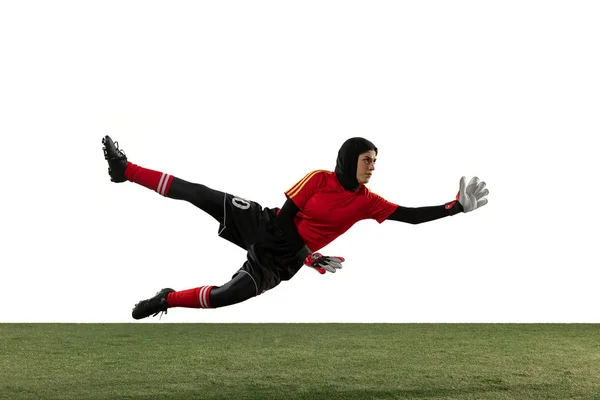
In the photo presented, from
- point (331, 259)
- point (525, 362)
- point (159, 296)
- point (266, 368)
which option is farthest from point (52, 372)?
point (525, 362)

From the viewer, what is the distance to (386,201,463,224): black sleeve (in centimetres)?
358

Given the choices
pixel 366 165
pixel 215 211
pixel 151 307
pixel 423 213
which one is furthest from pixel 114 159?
pixel 423 213

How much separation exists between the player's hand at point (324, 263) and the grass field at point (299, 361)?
6.27 ft

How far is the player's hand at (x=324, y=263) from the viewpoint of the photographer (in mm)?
3214

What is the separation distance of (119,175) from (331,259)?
3.55 feet

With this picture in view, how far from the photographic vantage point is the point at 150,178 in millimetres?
3289

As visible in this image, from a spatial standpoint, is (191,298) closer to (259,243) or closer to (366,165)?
(259,243)

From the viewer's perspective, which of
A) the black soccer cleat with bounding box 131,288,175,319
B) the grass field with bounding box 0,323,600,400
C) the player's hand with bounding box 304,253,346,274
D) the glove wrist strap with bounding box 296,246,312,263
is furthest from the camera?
the grass field with bounding box 0,323,600,400

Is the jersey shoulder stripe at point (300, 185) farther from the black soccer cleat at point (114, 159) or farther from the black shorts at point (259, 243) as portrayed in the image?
the black soccer cleat at point (114, 159)

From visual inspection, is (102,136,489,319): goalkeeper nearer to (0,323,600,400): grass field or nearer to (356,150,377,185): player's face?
(356,150,377,185): player's face

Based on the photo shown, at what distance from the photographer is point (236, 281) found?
3422 mm

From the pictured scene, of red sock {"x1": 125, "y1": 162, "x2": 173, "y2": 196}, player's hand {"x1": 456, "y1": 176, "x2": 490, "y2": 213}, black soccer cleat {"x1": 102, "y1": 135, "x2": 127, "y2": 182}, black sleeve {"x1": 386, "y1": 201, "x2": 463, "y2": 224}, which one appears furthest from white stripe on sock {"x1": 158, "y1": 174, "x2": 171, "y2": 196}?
player's hand {"x1": 456, "y1": 176, "x2": 490, "y2": 213}

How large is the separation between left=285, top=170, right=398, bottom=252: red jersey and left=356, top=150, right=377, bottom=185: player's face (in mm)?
159

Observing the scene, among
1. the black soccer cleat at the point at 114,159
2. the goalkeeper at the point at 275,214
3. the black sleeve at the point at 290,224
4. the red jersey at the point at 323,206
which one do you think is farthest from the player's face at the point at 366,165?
the black soccer cleat at the point at 114,159
